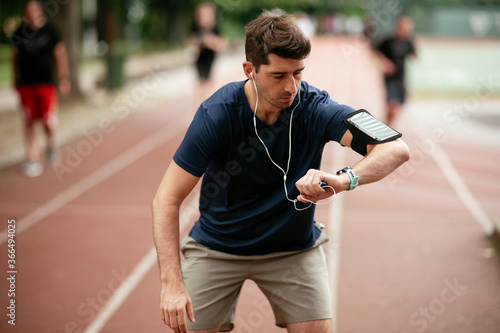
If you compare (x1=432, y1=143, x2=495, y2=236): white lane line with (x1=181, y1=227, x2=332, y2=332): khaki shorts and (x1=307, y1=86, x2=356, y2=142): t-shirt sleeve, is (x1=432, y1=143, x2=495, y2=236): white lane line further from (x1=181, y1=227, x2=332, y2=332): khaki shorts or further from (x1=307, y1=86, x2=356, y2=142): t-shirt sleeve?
(x1=307, y1=86, x2=356, y2=142): t-shirt sleeve

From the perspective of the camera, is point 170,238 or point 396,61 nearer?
point 170,238

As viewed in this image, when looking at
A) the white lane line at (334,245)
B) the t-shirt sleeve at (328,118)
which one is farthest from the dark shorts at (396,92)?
the t-shirt sleeve at (328,118)

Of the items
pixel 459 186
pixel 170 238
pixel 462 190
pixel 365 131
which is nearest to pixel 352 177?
pixel 365 131

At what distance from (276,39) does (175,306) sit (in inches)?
44.1

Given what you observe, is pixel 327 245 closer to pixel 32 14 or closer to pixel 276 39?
pixel 276 39

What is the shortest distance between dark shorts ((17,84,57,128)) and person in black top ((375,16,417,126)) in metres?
5.61

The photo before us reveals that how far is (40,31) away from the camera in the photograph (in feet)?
27.7

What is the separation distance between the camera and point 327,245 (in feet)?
19.3

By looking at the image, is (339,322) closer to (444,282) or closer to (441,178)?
(444,282)

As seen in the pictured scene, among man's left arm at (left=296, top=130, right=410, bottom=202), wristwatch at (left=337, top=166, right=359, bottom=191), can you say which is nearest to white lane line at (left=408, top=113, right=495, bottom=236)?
man's left arm at (left=296, top=130, right=410, bottom=202)

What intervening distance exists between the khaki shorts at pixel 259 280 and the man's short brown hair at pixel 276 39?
0.89m

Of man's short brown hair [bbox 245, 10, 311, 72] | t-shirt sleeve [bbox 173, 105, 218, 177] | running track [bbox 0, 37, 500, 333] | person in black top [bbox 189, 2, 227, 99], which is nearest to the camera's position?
man's short brown hair [bbox 245, 10, 311, 72]

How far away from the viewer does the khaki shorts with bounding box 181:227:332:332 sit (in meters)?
2.78

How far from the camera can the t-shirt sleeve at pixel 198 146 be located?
2473mm
